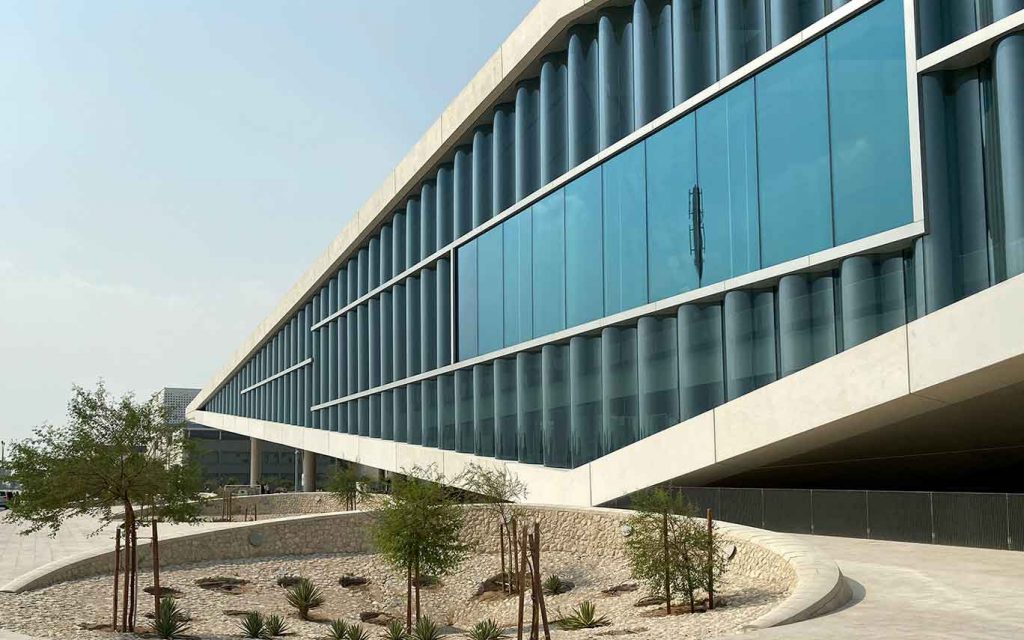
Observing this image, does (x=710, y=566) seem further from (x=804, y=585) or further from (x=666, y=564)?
(x=804, y=585)

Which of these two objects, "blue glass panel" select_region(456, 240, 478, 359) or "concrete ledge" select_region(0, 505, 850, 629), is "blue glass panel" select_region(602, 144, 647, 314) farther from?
"blue glass panel" select_region(456, 240, 478, 359)

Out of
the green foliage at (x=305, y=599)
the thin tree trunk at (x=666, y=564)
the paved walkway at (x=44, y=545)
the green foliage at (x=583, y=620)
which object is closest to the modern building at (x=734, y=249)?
the thin tree trunk at (x=666, y=564)

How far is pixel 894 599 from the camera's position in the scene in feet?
50.3

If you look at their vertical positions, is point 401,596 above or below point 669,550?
below

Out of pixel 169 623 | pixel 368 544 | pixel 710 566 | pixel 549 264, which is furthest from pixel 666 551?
pixel 549 264

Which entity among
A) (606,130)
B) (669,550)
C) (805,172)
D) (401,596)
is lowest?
(401,596)

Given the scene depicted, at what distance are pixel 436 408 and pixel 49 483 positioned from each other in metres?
24.1

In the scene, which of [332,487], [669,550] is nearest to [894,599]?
[669,550]

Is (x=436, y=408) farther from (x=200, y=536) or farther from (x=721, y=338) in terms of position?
(x=721, y=338)

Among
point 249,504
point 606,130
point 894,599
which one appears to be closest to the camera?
point 894,599

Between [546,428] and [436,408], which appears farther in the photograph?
[436,408]

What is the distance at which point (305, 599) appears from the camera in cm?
2386

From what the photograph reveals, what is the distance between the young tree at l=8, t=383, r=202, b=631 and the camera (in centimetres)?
1975

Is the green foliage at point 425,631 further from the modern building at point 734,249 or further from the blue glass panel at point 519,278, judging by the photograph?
the blue glass panel at point 519,278
